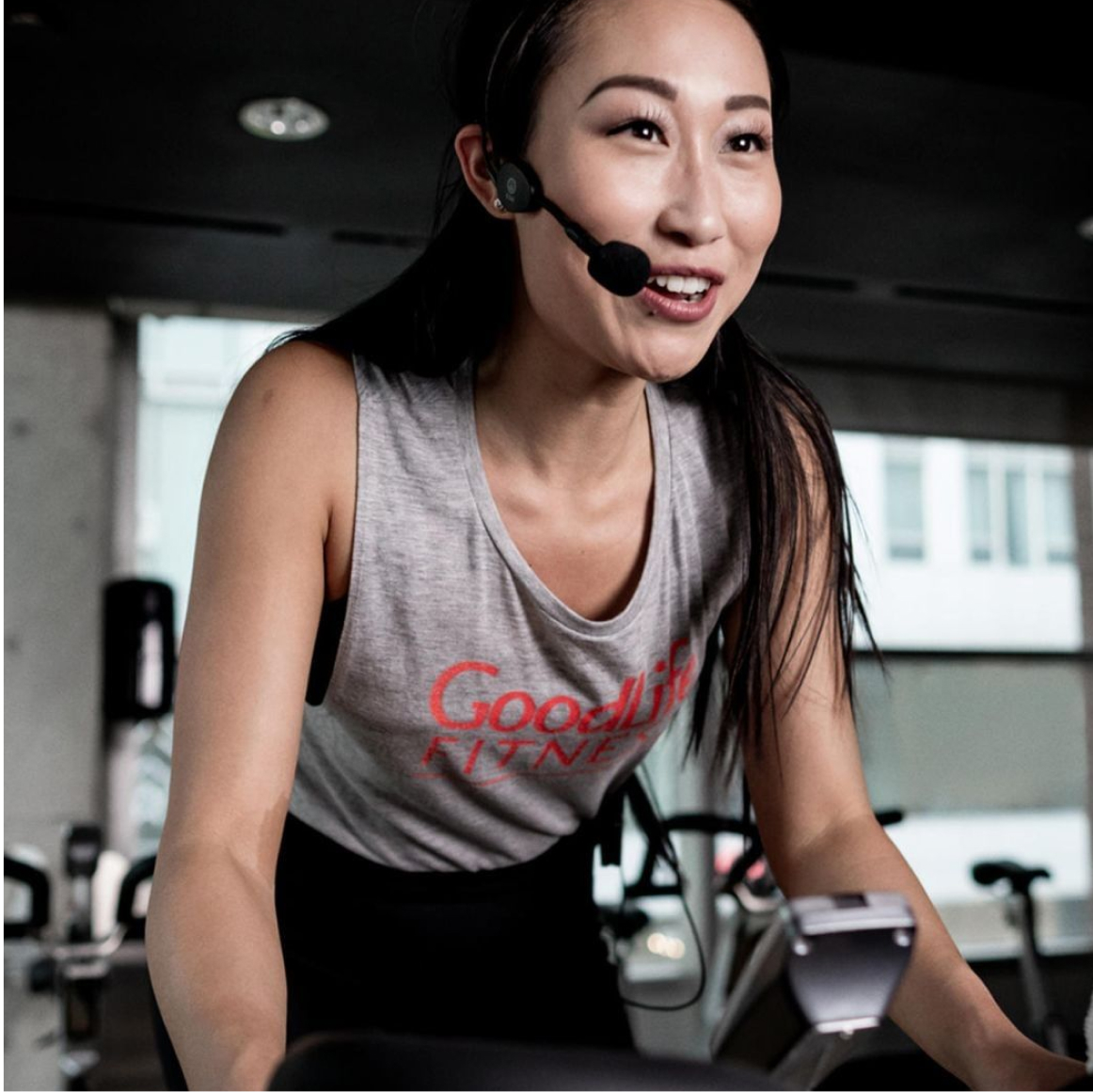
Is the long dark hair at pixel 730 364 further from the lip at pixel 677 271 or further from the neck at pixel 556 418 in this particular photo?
the lip at pixel 677 271

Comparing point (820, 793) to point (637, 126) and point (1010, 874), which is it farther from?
point (1010, 874)

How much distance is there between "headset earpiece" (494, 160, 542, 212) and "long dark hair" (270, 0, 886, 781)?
0.04 metres

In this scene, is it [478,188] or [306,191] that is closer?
[478,188]

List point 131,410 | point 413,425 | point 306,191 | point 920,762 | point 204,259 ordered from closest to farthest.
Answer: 1. point 413,425
2. point 306,191
3. point 204,259
4. point 131,410
5. point 920,762

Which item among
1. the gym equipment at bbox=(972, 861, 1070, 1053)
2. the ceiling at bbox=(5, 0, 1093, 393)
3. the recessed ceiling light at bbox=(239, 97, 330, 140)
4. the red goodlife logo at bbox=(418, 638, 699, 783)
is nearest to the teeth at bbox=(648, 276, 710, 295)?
the red goodlife logo at bbox=(418, 638, 699, 783)

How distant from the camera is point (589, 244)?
923mm

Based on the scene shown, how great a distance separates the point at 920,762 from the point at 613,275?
14.0 ft

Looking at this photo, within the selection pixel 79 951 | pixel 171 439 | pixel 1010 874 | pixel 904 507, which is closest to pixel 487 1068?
pixel 79 951

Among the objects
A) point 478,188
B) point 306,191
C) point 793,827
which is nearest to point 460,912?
point 793,827

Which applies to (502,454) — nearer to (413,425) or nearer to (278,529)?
(413,425)

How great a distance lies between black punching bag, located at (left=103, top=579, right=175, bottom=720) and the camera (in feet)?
13.2

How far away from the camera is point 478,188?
1.09 meters

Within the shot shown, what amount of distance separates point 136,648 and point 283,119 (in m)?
1.88

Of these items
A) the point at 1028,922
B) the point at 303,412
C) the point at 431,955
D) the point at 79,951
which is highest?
the point at 303,412
